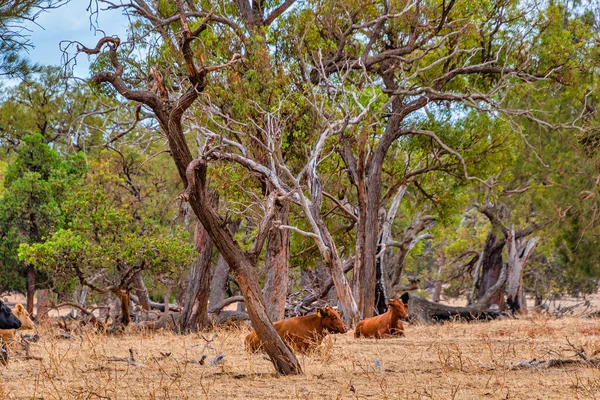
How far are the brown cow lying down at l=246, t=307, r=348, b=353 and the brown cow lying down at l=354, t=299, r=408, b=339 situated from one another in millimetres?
3995

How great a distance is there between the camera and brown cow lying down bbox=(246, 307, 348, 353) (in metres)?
10.5

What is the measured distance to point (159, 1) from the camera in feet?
58.5

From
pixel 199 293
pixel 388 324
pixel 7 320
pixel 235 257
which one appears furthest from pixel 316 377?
pixel 199 293

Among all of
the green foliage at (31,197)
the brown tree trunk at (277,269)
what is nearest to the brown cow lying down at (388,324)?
the brown tree trunk at (277,269)

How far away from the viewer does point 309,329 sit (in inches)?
416

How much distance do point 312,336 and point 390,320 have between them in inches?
173

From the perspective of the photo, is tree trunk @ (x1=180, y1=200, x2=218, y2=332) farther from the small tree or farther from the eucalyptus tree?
the eucalyptus tree

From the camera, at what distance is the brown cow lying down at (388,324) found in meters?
14.4

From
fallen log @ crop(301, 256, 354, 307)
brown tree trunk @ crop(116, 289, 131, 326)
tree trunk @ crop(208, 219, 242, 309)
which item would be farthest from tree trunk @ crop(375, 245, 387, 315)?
brown tree trunk @ crop(116, 289, 131, 326)

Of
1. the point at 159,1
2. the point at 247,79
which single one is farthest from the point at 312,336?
the point at 159,1

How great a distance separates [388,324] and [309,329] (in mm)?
4303

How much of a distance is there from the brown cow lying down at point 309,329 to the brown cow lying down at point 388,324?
400cm

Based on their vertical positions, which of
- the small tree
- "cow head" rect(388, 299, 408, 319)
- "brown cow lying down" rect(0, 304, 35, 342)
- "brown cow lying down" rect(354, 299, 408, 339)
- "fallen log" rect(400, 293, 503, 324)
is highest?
the small tree

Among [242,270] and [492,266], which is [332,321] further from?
[492,266]
